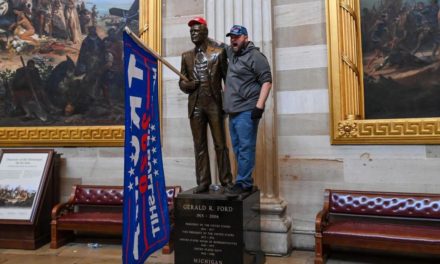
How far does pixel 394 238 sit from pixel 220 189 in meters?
1.79

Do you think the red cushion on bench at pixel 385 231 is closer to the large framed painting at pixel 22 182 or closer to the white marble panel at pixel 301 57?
the white marble panel at pixel 301 57

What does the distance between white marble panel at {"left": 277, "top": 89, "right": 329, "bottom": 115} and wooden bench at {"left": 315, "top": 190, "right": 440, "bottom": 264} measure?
3.38ft

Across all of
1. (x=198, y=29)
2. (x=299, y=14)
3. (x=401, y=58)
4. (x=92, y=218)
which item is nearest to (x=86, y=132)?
(x=92, y=218)

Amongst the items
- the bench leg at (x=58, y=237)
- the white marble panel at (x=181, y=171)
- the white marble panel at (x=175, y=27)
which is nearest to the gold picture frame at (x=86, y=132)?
the white marble panel at (x=175, y=27)

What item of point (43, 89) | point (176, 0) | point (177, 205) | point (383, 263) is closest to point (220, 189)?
point (177, 205)

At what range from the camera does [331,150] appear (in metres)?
4.71

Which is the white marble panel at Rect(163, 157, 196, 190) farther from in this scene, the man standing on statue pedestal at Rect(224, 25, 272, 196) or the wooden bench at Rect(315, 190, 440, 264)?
the wooden bench at Rect(315, 190, 440, 264)

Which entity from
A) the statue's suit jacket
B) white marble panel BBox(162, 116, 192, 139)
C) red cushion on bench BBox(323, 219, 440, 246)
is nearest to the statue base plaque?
the statue's suit jacket

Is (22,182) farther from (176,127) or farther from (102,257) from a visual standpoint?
(176,127)

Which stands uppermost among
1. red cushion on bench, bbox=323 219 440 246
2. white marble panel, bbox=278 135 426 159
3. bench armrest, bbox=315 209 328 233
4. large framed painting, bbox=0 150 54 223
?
white marble panel, bbox=278 135 426 159

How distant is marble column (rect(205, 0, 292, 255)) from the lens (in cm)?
457

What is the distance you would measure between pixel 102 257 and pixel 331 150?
10.0ft

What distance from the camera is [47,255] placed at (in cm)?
470

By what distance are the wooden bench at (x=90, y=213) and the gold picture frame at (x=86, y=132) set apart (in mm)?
689
